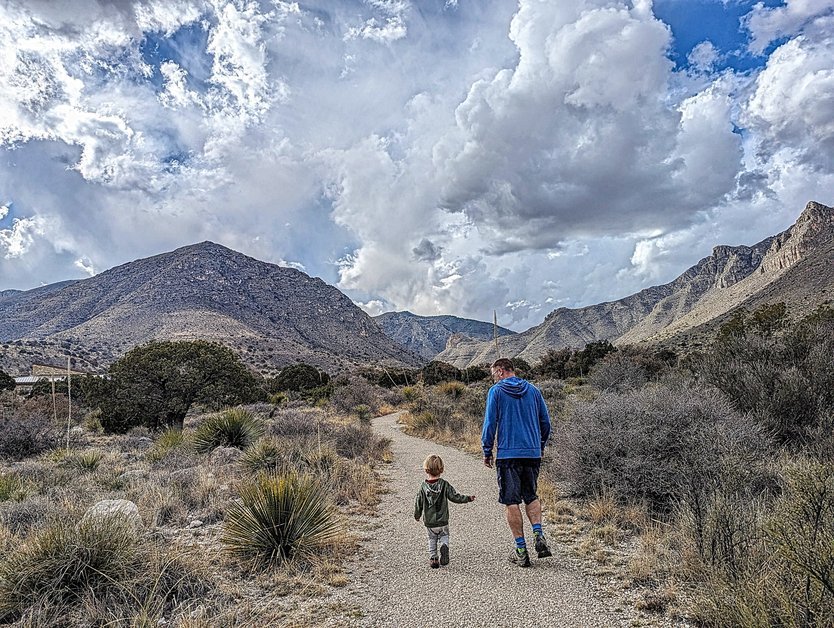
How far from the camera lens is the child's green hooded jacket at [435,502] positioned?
5152mm

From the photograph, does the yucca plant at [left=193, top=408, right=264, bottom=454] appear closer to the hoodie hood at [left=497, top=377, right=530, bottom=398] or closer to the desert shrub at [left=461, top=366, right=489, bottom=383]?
the hoodie hood at [left=497, top=377, right=530, bottom=398]

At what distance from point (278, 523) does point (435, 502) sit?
71.1 inches

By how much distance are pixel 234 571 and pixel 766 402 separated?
8564 millimetres

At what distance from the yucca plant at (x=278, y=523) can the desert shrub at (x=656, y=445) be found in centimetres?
389

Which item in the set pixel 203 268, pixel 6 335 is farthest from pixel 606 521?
pixel 6 335

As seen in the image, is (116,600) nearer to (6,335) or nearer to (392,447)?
(392,447)

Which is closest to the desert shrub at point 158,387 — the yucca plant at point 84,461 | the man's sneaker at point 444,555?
the yucca plant at point 84,461

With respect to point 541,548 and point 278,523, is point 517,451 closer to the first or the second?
point 541,548

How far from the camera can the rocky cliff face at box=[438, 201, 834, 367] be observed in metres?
79.4

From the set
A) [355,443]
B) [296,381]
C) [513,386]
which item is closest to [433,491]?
[513,386]

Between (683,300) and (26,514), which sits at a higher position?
(683,300)

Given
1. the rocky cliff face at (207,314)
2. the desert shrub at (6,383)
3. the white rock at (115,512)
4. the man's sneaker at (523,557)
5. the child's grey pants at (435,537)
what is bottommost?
the man's sneaker at (523,557)

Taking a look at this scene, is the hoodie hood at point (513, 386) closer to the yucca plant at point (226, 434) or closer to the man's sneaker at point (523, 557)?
the man's sneaker at point (523, 557)

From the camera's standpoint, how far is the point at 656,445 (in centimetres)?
691
